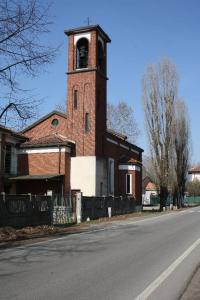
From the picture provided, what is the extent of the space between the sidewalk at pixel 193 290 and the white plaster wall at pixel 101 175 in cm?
3179

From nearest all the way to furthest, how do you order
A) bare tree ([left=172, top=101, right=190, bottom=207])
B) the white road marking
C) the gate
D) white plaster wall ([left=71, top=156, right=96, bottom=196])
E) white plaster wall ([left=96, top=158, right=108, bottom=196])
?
the white road marking, the gate, white plaster wall ([left=71, top=156, right=96, bottom=196]), white plaster wall ([left=96, top=158, right=108, bottom=196]), bare tree ([left=172, top=101, right=190, bottom=207])

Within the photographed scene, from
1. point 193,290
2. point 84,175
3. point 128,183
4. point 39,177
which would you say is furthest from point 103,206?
point 193,290

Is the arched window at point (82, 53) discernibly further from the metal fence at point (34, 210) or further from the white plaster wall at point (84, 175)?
the metal fence at point (34, 210)

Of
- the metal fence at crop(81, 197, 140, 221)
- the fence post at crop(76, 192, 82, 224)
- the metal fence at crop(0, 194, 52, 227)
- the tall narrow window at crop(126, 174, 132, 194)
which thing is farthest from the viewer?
the tall narrow window at crop(126, 174, 132, 194)

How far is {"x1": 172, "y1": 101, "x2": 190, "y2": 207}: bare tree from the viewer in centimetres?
→ 5956

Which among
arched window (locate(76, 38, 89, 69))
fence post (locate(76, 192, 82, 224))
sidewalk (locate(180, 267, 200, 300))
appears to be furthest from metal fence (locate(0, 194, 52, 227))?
arched window (locate(76, 38, 89, 69))

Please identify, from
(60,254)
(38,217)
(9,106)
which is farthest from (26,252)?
(38,217)

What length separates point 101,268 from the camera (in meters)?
10.5

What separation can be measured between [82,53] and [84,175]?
1110cm

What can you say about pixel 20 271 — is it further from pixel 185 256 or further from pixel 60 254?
pixel 185 256

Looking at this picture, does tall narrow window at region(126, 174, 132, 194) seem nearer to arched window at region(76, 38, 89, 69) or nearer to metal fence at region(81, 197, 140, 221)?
metal fence at region(81, 197, 140, 221)

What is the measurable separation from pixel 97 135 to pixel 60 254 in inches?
1178

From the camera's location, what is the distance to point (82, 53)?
43.2 meters

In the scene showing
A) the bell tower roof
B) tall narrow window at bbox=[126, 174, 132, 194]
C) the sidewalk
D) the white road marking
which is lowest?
the sidewalk
